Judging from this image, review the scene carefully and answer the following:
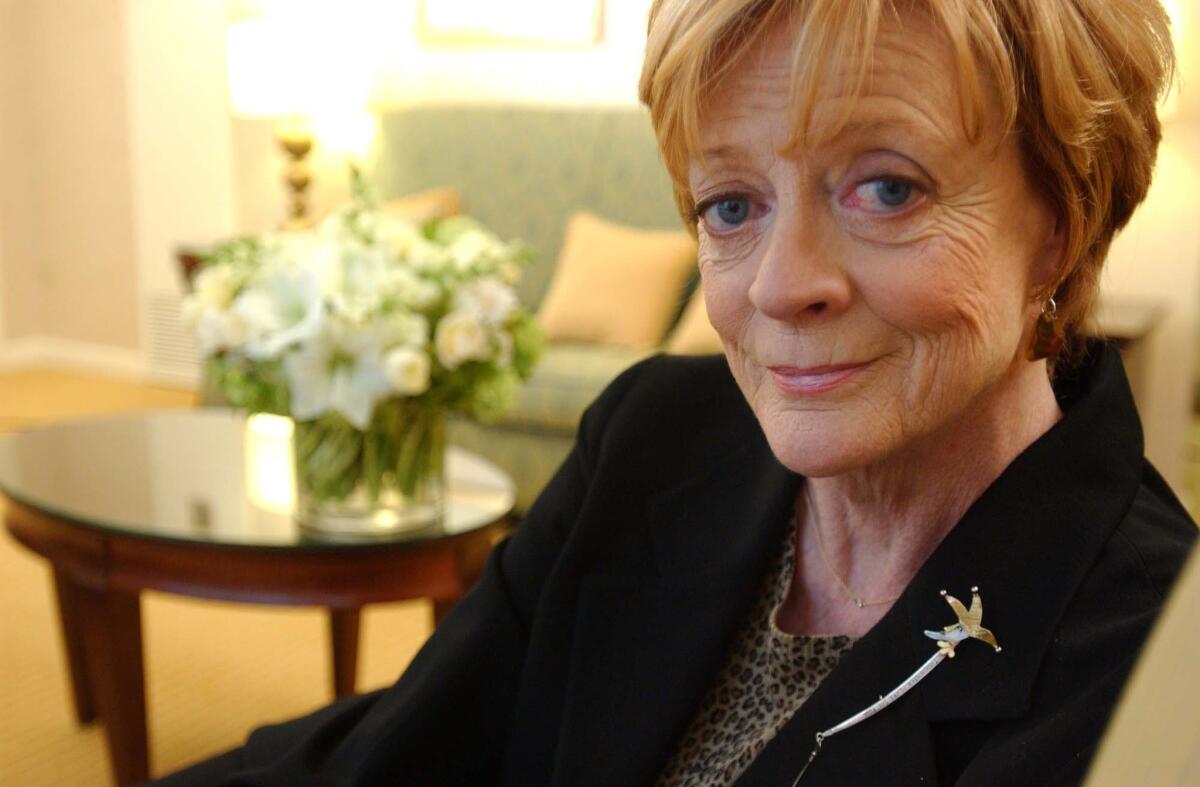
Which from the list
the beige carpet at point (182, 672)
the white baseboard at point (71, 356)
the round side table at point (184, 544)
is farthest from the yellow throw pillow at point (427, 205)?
the white baseboard at point (71, 356)

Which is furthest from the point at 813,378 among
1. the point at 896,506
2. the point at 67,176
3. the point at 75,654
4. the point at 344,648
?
the point at 67,176

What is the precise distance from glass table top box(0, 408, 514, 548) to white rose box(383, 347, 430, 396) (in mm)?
294

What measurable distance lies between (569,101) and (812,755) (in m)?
4.50

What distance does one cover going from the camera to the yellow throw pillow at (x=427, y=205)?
15.3ft

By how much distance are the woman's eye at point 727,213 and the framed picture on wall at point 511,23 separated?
432cm

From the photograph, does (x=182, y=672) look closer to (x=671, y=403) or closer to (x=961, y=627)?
(x=671, y=403)

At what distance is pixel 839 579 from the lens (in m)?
1.08

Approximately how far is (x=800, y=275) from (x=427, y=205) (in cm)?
400

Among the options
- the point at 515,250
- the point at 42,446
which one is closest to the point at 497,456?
the point at 42,446

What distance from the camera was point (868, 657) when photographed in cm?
93

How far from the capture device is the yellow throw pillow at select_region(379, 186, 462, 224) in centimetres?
465

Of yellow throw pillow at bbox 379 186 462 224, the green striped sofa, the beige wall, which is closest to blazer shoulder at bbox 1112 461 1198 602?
the green striped sofa

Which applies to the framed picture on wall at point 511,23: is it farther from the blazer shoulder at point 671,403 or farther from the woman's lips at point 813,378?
the woman's lips at point 813,378

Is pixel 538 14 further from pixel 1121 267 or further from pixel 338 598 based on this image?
pixel 338 598
